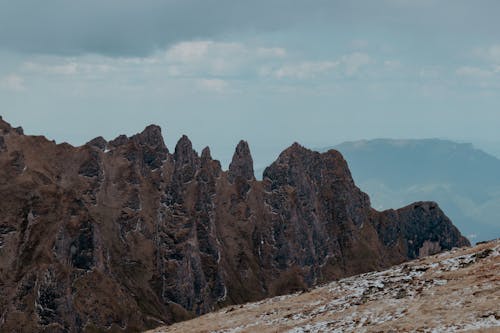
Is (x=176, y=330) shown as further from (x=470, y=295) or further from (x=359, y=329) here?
(x=470, y=295)

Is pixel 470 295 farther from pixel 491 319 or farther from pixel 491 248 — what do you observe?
pixel 491 248

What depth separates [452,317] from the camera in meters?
41.5

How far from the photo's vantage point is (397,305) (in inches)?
1916

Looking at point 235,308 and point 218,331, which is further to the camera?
point 235,308

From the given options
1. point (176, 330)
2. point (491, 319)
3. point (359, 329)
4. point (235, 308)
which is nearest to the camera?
point (491, 319)

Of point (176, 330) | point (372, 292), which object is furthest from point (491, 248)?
point (176, 330)

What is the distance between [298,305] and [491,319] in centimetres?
2516

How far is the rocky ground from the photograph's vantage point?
137 ft

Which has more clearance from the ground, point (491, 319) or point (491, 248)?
point (491, 248)

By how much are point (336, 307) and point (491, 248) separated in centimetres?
1701

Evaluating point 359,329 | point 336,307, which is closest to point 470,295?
point 359,329

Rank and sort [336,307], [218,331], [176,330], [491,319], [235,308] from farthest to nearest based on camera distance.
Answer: [235,308]
[176,330]
[218,331]
[336,307]
[491,319]

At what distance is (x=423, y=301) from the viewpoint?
156 ft

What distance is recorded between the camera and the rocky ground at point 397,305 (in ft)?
137
